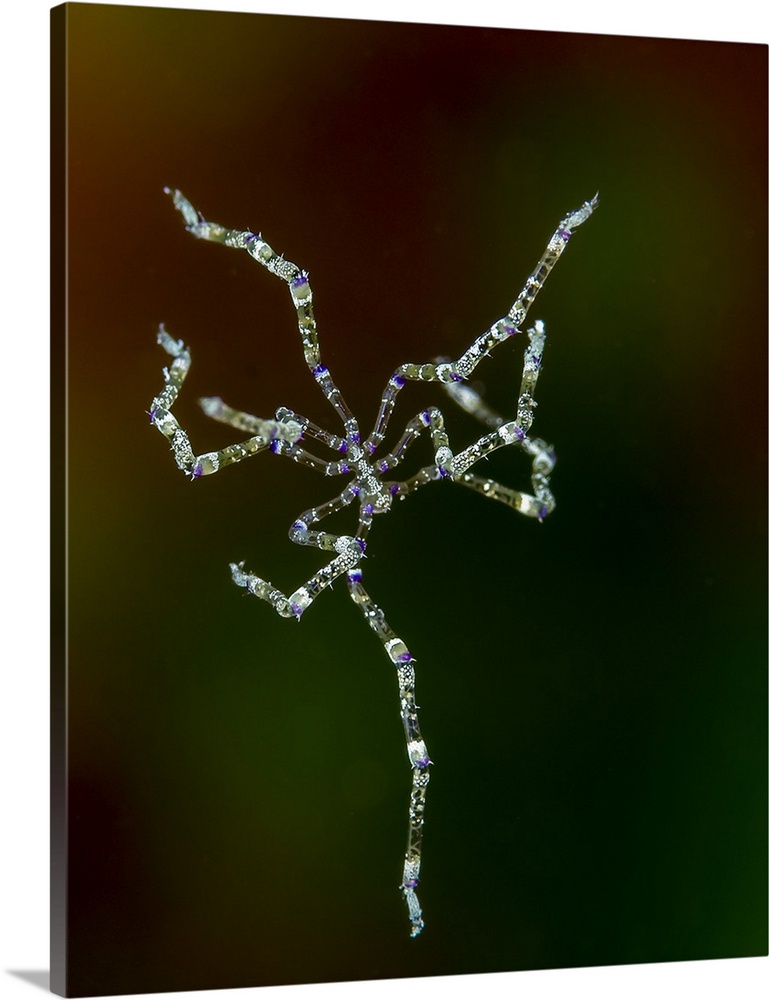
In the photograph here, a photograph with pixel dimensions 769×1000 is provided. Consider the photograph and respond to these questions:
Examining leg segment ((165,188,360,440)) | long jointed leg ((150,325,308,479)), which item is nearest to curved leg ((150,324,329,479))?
long jointed leg ((150,325,308,479))

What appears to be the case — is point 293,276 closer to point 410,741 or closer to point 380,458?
point 380,458

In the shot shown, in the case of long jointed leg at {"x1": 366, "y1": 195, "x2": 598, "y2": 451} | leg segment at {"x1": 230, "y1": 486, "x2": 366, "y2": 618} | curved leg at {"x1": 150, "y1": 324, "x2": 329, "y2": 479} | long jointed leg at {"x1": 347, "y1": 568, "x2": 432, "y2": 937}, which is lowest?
long jointed leg at {"x1": 347, "y1": 568, "x2": 432, "y2": 937}

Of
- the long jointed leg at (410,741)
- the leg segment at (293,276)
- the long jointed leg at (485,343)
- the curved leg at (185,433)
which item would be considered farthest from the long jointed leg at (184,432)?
the long jointed leg at (410,741)

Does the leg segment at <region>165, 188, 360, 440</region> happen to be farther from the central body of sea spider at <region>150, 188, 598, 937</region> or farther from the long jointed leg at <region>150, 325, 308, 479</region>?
the long jointed leg at <region>150, 325, 308, 479</region>

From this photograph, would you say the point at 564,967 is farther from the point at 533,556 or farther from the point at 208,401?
the point at 208,401

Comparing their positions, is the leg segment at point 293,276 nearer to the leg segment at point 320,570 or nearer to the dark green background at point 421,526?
the dark green background at point 421,526

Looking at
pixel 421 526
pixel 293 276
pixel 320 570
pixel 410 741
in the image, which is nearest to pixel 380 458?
pixel 421 526

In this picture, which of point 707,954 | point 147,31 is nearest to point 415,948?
point 707,954
